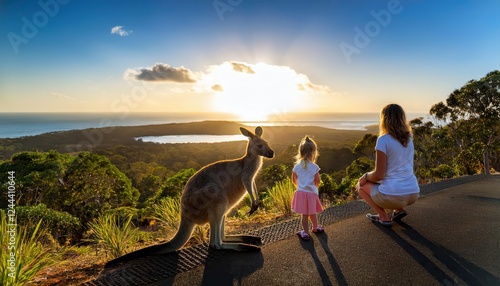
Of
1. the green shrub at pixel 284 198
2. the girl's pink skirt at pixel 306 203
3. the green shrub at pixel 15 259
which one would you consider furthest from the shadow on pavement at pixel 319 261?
the green shrub at pixel 15 259

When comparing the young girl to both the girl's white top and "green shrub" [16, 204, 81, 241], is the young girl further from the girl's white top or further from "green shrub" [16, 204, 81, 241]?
"green shrub" [16, 204, 81, 241]

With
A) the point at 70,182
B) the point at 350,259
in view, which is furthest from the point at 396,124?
the point at 70,182

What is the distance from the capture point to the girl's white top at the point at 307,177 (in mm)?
4602

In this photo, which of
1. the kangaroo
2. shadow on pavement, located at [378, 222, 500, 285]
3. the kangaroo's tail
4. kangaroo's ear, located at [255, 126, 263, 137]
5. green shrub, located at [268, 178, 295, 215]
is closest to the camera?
shadow on pavement, located at [378, 222, 500, 285]

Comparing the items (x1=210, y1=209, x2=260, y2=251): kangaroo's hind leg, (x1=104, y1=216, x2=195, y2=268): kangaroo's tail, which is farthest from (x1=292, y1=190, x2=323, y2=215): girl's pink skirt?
(x1=104, y1=216, x2=195, y2=268): kangaroo's tail

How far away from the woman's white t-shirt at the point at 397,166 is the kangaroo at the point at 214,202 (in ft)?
6.10

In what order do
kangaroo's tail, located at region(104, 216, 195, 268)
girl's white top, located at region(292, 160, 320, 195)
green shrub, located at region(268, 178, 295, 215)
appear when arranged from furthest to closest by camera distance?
1. green shrub, located at region(268, 178, 295, 215)
2. girl's white top, located at region(292, 160, 320, 195)
3. kangaroo's tail, located at region(104, 216, 195, 268)

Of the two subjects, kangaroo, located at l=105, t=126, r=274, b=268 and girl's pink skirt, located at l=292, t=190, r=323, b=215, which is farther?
girl's pink skirt, located at l=292, t=190, r=323, b=215

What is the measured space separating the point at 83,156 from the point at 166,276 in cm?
1349

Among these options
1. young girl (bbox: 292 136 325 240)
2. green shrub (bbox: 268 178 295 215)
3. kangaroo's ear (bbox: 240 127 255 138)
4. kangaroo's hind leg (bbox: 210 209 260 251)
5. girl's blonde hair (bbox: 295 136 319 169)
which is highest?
kangaroo's ear (bbox: 240 127 255 138)

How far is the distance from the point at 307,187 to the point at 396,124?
149 centimetres

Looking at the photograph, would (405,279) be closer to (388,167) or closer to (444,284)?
(444,284)

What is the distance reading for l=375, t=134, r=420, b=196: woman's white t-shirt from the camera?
4500 mm

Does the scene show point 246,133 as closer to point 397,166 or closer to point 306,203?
point 306,203
